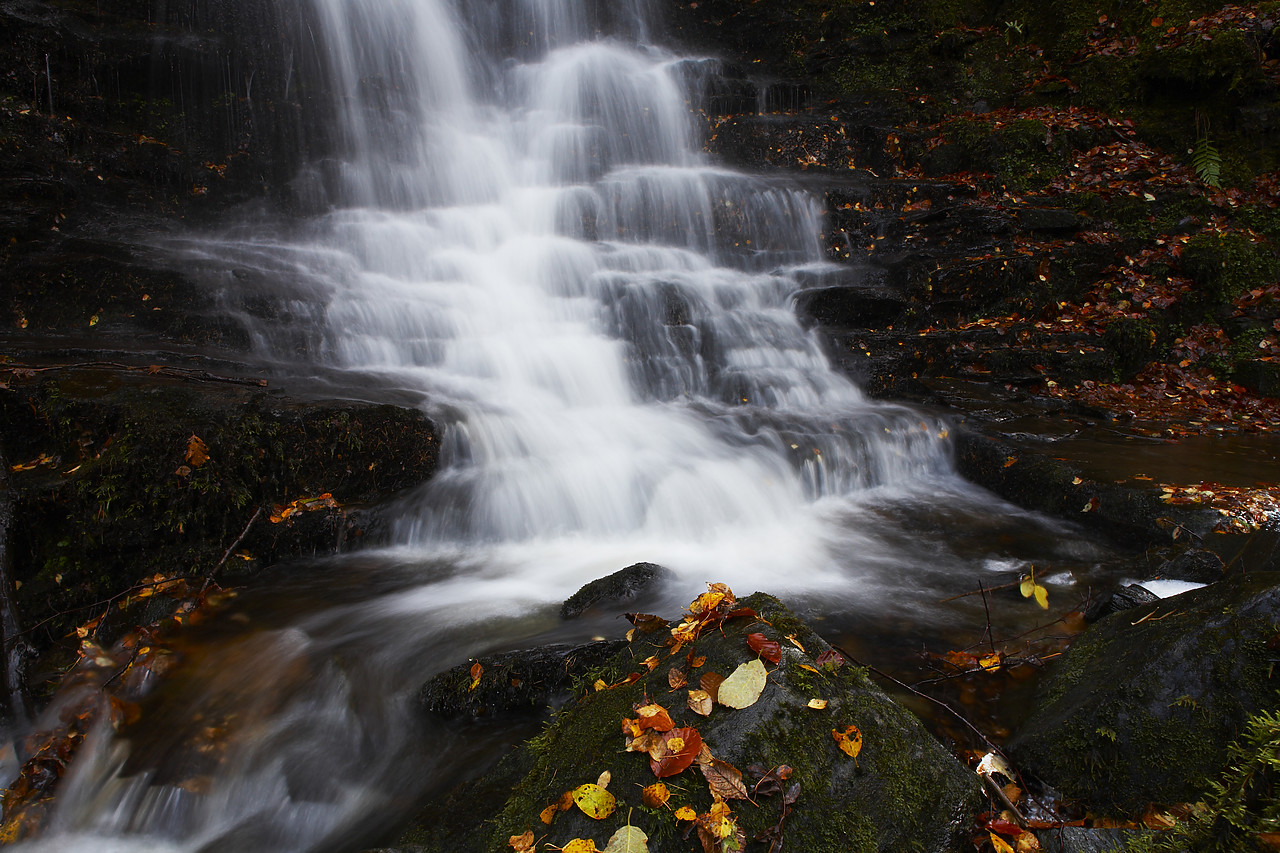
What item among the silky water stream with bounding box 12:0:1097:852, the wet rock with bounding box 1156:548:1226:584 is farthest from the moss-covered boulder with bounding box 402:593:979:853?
the wet rock with bounding box 1156:548:1226:584

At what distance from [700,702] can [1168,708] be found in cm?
164

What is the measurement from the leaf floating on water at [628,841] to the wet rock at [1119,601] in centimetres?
314

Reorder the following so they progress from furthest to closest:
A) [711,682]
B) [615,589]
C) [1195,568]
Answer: [615,589] < [1195,568] < [711,682]

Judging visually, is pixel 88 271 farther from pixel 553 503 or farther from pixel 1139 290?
pixel 1139 290

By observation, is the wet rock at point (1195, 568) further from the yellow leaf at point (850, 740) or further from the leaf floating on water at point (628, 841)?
the leaf floating on water at point (628, 841)

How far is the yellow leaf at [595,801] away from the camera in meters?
1.76

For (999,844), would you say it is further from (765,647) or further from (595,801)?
(595,801)

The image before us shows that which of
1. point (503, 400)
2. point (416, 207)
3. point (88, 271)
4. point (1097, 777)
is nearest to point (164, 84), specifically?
point (416, 207)

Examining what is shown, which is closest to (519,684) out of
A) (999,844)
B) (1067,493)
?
(999,844)

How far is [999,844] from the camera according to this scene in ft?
6.02

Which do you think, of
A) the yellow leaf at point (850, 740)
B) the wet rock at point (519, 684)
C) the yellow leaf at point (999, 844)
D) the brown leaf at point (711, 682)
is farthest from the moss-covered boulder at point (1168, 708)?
the wet rock at point (519, 684)

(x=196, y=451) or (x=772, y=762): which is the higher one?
(x=196, y=451)

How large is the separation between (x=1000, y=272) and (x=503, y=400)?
7624 mm

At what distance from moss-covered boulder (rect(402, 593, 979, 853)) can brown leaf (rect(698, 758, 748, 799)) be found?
0.5 inches
